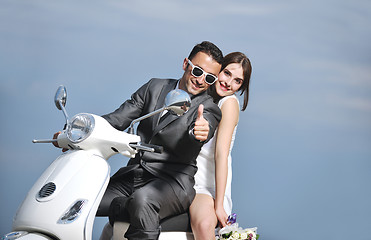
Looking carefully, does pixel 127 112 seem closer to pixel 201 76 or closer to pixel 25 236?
pixel 201 76

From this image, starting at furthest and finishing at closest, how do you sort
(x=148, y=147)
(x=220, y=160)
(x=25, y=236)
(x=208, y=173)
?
(x=208, y=173) → (x=220, y=160) → (x=148, y=147) → (x=25, y=236)

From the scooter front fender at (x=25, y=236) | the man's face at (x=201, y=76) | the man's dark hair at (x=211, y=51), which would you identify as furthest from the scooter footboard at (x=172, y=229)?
the man's dark hair at (x=211, y=51)

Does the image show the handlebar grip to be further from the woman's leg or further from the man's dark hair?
the man's dark hair

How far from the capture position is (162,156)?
8.27ft

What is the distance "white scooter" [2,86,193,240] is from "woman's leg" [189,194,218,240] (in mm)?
→ 480

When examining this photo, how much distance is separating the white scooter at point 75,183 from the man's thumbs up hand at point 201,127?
0.77ft

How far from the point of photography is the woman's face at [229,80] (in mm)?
A: 3027

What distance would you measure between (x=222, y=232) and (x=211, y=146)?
0.45m

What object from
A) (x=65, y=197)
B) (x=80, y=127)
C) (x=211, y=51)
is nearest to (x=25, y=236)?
(x=65, y=197)

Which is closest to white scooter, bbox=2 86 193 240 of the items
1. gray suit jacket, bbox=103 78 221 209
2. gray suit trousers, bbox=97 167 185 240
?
gray suit trousers, bbox=97 167 185 240

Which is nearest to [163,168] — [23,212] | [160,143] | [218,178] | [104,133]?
[160,143]

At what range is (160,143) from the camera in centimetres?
252

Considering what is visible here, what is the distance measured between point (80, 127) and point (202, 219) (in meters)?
0.67

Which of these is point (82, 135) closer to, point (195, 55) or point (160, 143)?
point (160, 143)
